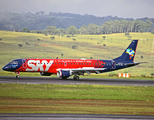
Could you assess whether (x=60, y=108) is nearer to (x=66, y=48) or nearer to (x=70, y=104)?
(x=70, y=104)

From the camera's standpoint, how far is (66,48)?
154 metres

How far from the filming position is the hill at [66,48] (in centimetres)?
13227

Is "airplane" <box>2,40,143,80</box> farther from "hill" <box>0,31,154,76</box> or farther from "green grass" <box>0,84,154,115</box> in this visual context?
"hill" <box>0,31,154,76</box>

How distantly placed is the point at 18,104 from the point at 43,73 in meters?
29.6

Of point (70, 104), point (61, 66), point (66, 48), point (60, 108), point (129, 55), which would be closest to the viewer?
point (60, 108)

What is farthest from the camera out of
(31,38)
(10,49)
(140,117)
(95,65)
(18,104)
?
(31,38)

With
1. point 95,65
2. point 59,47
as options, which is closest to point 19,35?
point 59,47

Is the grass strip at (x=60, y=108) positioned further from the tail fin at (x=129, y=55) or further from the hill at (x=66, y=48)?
the hill at (x=66, y=48)

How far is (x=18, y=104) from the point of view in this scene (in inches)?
944

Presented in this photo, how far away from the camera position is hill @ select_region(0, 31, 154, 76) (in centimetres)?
13227

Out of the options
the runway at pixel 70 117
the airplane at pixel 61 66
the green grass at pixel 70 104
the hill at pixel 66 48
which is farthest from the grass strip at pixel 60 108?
the hill at pixel 66 48

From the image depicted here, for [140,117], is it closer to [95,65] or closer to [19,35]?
[95,65]

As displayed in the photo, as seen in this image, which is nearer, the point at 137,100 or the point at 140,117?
the point at 140,117

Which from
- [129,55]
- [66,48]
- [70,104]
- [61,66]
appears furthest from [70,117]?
[66,48]
